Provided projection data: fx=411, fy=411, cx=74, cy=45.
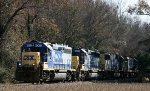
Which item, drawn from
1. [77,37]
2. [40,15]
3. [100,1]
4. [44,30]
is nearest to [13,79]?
[40,15]

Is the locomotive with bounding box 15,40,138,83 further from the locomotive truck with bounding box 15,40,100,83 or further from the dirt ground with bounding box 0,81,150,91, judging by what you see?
the dirt ground with bounding box 0,81,150,91

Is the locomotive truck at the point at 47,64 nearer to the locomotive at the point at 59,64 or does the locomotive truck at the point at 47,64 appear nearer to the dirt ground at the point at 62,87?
the locomotive at the point at 59,64

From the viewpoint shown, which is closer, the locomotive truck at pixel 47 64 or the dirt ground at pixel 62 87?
the dirt ground at pixel 62 87

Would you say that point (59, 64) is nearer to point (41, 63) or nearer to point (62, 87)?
point (41, 63)

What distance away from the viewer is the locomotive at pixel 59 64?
34594 millimetres

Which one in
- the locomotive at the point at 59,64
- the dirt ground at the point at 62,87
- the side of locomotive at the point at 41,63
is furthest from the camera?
the locomotive at the point at 59,64

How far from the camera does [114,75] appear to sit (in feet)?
193

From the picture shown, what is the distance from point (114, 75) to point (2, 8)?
23.6 meters

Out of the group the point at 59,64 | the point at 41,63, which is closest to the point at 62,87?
the point at 41,63

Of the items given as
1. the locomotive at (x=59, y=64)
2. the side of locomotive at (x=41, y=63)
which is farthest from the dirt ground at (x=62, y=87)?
the locomotive at (x=59, y=64)

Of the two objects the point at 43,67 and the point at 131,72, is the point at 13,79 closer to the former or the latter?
the point at 43,67

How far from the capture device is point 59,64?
129 ft

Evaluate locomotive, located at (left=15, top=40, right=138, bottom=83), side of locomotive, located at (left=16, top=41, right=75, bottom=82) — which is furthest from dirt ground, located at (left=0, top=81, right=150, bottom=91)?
locomotive, located at (left=15, top=40, right=138, bottom=83)

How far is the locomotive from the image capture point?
34594 mm
